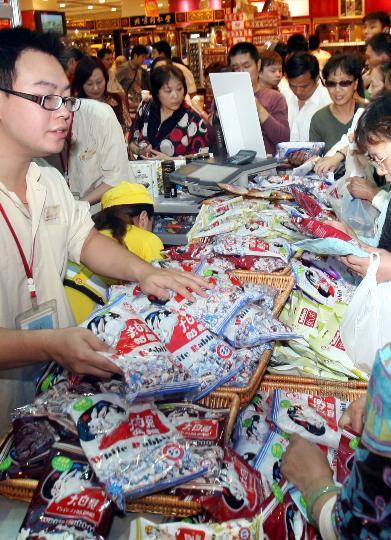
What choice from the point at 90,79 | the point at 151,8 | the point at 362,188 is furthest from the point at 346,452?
the point at 151,8

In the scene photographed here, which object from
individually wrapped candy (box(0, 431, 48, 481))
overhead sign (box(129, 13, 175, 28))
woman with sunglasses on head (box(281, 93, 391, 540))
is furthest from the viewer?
overhead sign (box(129, 13, 175, 28))

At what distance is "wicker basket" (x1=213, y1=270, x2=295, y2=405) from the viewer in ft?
4.76

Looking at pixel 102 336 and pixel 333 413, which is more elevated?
pixel 102 336

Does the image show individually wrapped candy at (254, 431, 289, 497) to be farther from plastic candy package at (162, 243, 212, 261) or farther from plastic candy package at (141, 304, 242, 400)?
plastic candy package at (162, 243, 212, 261)

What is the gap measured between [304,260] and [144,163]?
1681 mm

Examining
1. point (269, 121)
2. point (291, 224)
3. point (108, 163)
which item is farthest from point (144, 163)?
point (291, 224)

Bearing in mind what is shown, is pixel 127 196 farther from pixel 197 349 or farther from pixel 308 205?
pixel 197 349

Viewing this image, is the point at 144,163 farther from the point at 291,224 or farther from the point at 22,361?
the point at 22,361

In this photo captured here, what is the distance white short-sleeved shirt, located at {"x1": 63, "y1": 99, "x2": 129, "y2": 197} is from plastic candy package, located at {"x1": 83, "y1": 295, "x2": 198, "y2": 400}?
7.36ft

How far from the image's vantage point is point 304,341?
1.92m

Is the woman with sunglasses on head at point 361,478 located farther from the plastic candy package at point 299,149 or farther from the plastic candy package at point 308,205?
the plastic candy package at point 299,149

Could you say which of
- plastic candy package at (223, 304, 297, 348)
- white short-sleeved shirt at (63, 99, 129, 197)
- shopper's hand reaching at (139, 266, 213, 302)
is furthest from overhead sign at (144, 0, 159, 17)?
plastic candy package at (223, 304, 297, 348)

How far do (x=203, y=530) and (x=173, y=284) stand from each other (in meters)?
0.75

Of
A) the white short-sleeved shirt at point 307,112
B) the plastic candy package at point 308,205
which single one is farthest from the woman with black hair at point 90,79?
the plastic candy package at point 308,205
